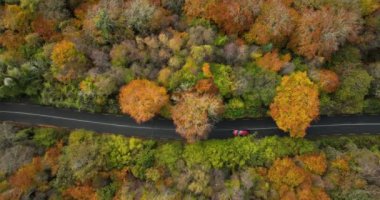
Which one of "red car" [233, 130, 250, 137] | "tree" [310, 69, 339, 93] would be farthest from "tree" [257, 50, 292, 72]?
"red car" [233, 130, 250, 137]

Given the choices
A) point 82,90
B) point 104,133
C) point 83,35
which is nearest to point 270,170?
point 104,133

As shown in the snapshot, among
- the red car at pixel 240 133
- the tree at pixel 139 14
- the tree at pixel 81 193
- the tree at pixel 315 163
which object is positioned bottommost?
the tree at pixel 81 193

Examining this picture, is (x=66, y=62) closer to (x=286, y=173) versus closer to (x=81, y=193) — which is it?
(x=81, y=193)

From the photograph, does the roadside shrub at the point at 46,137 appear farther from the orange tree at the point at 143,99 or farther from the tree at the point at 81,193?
the orange tree at the point at 143,99

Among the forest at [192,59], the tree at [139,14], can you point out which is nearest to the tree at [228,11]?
the forest at [192,59]

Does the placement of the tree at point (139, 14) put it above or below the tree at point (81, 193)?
above

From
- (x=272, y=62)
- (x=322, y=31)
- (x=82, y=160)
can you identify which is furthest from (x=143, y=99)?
(x=322, y=31)
